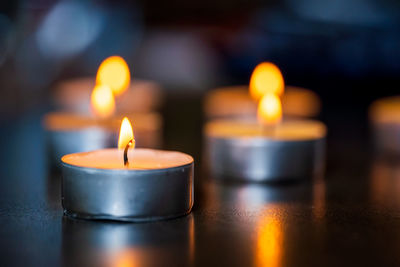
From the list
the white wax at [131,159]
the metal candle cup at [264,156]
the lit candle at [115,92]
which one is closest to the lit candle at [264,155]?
the metal candle cup at [264,156]

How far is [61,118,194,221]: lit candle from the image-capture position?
95 centimetres

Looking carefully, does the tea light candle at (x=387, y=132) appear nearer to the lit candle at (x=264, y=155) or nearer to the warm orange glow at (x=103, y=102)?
the lit candle at (x=264, y=155)

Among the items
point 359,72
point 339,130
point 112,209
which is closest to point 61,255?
point 112,209

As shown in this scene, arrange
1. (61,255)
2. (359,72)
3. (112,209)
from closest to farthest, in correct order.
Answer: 1. (61,255)
2. (112,209)
3. (359,72)

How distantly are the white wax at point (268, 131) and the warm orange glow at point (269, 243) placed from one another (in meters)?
0.35

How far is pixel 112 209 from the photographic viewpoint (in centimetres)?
95

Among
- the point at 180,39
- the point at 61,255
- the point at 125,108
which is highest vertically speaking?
the point at 180,39

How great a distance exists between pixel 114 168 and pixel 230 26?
3.09 meters

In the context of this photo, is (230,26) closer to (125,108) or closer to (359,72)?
(359,72)

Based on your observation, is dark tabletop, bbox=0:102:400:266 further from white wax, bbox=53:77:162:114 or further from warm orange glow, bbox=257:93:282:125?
white wax, bbox=53:77:162:114

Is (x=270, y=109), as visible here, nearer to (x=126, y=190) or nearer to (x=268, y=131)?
(x=268, y=131)

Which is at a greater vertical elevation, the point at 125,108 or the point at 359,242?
the point at 125,108

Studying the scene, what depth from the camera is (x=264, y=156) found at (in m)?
1.29

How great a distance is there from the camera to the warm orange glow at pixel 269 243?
81cm
